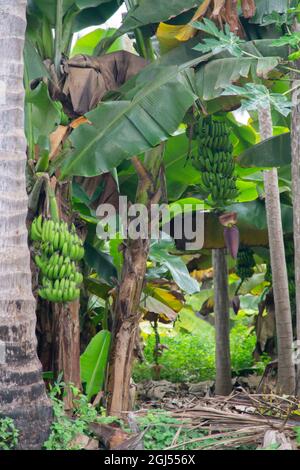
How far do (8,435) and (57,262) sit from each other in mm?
906

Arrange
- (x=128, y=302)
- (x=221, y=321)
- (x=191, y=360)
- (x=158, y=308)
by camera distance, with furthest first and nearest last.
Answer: (x=191, y=360) < (x=221, y=321) < (x=158, y=308) < (x=128, y=302)

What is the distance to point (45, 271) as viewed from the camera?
3.95 m

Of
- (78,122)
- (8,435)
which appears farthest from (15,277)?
(78,122)

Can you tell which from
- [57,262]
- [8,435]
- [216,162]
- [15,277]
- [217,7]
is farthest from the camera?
[216,162]

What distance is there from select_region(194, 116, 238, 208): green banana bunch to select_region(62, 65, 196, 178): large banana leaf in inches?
19.3

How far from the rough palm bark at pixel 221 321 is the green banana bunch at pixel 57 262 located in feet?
11.5

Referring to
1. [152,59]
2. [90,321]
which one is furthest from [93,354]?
[152,59]

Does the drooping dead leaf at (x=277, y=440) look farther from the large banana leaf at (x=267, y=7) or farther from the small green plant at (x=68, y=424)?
the large banana leaf at (x=267, y=7)

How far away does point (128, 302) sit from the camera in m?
4.93

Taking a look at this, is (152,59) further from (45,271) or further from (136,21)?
(45,271)

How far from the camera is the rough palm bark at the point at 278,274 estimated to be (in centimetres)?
574

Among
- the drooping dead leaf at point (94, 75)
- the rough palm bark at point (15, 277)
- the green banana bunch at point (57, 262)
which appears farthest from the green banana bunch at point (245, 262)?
the rough palm bark at point (15, 277)

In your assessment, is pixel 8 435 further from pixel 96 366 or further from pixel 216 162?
pixel 216 162

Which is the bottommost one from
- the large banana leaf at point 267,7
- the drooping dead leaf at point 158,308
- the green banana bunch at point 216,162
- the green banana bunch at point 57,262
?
the drooping dead leaf at point 158,308
